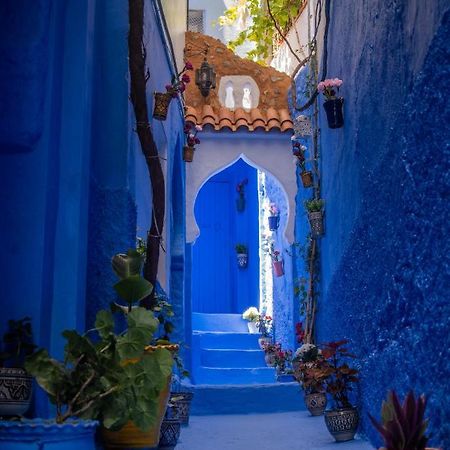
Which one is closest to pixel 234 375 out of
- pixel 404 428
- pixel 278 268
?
pixel 278 268

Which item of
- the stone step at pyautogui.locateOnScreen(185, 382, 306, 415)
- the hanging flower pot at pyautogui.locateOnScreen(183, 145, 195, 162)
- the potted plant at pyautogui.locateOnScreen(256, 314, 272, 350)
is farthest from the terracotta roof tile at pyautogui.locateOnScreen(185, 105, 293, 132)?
the potted plant at pyautogui.locateOnScreen(256, 314, 272, 350)

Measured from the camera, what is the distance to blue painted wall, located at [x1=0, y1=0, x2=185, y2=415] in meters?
4.04

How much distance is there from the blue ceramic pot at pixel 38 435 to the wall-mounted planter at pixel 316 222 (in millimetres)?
5317

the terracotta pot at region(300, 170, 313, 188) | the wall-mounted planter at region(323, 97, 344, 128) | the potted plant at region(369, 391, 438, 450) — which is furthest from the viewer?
the terracotta pot at region(300, 170, 313, 188)

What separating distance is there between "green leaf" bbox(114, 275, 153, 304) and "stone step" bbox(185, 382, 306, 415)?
4281mm

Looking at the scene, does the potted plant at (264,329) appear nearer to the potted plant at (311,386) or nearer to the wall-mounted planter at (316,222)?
the wall-mounted planter at (316,222)

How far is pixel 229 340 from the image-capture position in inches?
498

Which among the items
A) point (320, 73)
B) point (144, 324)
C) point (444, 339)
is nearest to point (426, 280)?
point (444, 339)

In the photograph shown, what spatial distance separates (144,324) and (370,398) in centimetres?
260

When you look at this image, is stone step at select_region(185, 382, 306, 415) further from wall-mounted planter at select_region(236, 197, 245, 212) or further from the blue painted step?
wall-mounted planter at select_region(236, 197, 245, 212)

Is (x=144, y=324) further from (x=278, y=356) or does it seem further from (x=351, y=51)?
(x=278, y=356)

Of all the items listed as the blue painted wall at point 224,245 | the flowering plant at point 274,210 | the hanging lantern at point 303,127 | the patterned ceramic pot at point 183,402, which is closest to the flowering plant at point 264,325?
the blue painted wall at point 224,245

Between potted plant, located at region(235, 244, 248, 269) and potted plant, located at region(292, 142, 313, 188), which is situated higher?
potted plant, located at region(292, 142, 313, 188)

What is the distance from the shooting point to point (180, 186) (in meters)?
9.36
